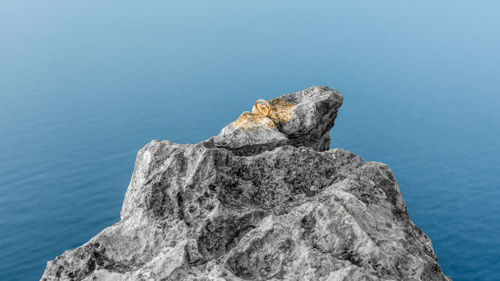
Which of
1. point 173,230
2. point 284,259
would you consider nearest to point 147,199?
point 173,230

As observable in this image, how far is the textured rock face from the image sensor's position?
9.32 ft

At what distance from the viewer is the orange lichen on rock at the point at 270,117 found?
14.0 feet

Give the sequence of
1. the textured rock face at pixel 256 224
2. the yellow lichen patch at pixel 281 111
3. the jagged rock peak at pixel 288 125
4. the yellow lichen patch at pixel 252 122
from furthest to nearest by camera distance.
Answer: the yellow lichen patch at pixel 281 111, the yellow lichen patch at pixel 252 122, the jagged rock peak at pixel 288 125, the textured rock face at pixel 256 224

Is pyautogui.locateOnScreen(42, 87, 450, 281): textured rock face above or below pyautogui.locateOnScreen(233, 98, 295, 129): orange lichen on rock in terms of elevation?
below

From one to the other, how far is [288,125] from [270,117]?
0.61ft

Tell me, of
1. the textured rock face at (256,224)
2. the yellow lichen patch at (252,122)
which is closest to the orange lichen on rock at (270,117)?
the yellow lichen patch at (252,122)

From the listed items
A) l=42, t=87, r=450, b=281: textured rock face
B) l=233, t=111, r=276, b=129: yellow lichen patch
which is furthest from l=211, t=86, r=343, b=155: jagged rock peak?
l=42, t=87, r=450, b=281: textured rock face

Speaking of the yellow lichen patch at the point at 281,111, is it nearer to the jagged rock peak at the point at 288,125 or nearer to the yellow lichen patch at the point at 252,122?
the jagged rock peak at the point at 288,125

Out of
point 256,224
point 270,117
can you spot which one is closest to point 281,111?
point 270,117

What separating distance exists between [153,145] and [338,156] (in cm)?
146

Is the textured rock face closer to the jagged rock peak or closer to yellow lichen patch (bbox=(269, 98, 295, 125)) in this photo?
the jagged rock peak

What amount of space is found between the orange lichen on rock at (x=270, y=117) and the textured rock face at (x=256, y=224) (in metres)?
0.70

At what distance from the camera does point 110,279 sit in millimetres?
2920

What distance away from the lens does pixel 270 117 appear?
4512 millimetres
